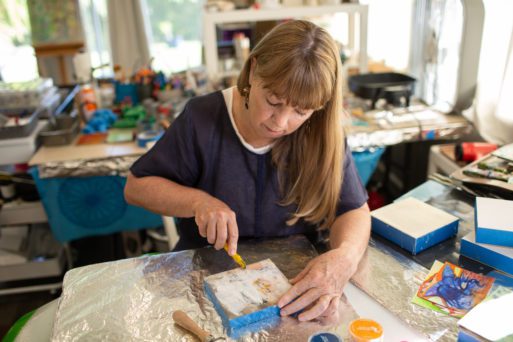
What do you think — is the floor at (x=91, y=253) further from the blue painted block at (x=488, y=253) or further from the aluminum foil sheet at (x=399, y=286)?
the blue painted block at (x=488, y=253)

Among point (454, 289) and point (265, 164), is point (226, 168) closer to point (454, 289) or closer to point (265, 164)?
point (265, 164)

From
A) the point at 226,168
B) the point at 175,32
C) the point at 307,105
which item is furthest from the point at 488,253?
the point at 175,32

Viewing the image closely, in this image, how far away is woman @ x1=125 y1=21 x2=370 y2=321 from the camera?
102 cm

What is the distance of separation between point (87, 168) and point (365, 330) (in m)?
1.42

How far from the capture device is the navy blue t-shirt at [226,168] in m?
1.20

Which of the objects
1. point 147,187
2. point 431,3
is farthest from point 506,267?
point 431,3

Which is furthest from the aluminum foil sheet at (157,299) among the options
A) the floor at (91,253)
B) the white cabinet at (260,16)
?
the white cabinet at (260,16)

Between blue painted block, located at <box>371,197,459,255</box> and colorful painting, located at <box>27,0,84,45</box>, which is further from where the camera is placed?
colorful painting, located at <box>27,0,84,45</box>

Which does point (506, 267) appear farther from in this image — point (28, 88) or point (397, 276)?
point (28, 88)

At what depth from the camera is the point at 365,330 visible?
810 millimetres

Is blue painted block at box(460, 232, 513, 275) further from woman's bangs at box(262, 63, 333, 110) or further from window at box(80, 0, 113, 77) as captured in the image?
window at box(80, 0, 113, 77)

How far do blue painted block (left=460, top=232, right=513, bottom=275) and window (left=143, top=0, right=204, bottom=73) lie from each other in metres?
3.08

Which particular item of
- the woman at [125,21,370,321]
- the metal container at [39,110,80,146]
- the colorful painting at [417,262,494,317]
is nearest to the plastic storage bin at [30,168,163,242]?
the metal container at [39,110,80,146]

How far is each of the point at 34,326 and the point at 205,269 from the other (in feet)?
1.58
